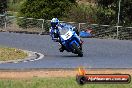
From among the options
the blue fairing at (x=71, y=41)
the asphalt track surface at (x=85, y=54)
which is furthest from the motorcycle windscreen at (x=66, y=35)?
the asphalt track surface at (x=85, y=54)

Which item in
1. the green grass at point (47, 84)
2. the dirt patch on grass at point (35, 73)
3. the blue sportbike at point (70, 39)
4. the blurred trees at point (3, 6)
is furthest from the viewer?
the blurred trees at point (3, 6)

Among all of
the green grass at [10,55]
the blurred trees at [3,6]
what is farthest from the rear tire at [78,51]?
the blurred trees at [3,6]

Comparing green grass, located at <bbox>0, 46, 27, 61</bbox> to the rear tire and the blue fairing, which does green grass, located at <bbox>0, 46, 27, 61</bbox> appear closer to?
the blue fairing

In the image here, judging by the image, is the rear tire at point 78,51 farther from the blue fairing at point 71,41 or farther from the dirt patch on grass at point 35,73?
the dirt patch on grass at point 35,73

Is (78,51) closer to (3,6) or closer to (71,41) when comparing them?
(71,41)

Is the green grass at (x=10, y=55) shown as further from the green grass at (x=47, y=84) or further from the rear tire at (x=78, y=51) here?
the green grass at (x=47, y=84)

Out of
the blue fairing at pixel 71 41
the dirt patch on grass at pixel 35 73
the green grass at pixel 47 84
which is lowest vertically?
the blue fairing at pixel 71 41

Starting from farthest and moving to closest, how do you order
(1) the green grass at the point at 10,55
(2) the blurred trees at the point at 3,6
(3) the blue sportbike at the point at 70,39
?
(2) the blurred trees at the point at 3,6, (3) the blue sportbike at the point at 70,39, (1) the green grass at the point at 10,55

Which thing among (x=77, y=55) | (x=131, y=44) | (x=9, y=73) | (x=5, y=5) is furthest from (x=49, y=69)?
(x=5, y=5)

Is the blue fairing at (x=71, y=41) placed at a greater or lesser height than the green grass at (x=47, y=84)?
lesser

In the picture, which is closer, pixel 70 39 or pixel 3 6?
pixel 70 39

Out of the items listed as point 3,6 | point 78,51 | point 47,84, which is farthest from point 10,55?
point 3,6

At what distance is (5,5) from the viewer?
42469mm

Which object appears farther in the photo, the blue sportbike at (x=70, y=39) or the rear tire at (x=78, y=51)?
the blue sportbike at (x=70, y=39)
